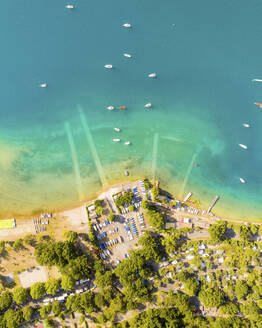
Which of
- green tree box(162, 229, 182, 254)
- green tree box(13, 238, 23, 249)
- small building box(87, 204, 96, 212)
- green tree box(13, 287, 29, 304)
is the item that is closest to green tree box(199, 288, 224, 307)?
green tree box(162, 229, 182, 254)

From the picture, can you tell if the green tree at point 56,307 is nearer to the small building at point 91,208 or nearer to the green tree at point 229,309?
the small building at point 91,208

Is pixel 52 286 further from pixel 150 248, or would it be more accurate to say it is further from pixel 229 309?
pixel 229 309

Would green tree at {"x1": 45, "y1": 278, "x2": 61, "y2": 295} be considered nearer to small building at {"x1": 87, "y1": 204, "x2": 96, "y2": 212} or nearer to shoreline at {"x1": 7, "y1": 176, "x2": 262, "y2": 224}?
shoreline at {"x1": 7, "y1": 176, "x2": 262, "y2": 224}

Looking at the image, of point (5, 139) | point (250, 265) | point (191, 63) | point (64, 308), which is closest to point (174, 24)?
point (191, 63)

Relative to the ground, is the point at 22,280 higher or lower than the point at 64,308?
higher

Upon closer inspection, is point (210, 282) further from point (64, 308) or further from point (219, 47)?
point (219, 47)

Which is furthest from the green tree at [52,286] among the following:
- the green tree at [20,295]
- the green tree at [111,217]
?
the green tree at [111,217]
